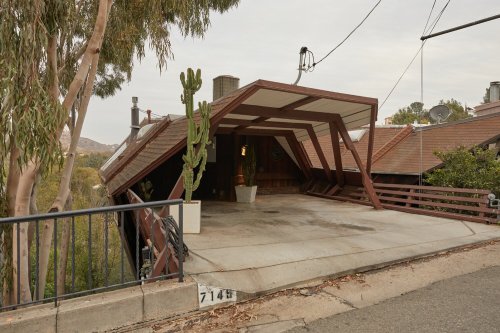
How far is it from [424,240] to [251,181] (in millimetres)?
6059

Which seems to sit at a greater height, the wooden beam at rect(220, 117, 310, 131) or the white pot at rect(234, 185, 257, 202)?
the wooden beam at rect(220, 117, 310, 131)

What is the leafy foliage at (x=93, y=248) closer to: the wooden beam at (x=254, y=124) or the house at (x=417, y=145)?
the wooden beam at (x=254, y=124)

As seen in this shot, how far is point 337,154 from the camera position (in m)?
11.7

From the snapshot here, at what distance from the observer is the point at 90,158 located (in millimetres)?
51031

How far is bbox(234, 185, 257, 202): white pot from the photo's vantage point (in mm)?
11406

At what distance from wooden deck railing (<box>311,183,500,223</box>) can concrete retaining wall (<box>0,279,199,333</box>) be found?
744cm

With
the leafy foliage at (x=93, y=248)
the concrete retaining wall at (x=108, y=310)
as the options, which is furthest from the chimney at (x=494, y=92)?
the concrete retaining wall at (x=108, y=310)

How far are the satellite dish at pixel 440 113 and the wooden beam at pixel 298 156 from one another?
5597 mm

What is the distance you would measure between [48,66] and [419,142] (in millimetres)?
12410

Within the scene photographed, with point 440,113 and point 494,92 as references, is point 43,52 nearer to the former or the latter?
point 440,113

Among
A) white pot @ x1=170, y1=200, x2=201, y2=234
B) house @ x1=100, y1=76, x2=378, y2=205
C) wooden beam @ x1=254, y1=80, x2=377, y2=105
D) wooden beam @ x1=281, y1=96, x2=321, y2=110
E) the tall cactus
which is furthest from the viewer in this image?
wooden beam @ x1=281, y1=96, x2=321, y2=110

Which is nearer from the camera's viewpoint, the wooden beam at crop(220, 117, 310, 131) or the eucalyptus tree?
the eucalyptus tree

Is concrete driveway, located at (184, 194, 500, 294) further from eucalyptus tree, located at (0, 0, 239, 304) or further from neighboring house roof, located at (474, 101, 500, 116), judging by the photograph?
neighboring house roof, located at (474, 101, 500, 116)

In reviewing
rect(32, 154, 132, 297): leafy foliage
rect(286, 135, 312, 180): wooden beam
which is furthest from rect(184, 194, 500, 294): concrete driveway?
rect(32, 154, 132, 297): leafy foliage
